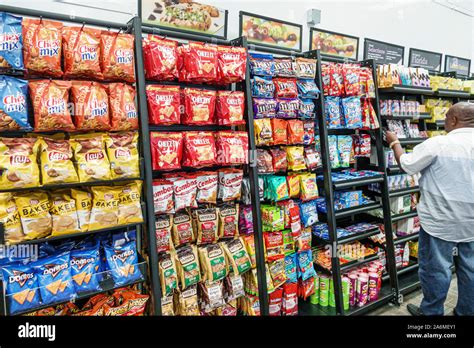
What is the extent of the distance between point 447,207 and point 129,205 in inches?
91.8

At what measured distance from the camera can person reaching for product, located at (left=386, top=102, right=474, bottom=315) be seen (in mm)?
2262

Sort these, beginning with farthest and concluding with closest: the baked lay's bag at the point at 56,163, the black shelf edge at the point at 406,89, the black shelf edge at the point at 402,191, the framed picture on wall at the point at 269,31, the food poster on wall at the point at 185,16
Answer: the black shelf edge at the point at 402,191
the black shelf edge at the point at 406,89
the framed picture on wall at the point at 269,31
the food poster on wall at the point at 185,16
the baked lay's bag at the point at 56,163

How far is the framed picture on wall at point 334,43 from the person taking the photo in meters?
3.33

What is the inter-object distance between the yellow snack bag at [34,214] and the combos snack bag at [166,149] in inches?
25.0

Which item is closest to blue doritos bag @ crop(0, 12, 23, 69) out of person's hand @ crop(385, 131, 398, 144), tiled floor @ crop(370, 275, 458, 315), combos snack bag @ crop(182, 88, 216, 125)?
combos snack bag @ crop(182, 88, 216, 125)

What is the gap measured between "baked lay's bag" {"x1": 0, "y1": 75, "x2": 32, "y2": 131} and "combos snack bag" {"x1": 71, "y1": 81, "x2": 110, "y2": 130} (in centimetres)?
23

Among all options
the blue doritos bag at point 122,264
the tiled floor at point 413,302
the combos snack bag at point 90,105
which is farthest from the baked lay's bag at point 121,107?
the tiled floor at point 413,302

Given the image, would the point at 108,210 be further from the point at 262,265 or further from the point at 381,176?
the point at 381,176

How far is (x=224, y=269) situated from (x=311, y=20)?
2.75m

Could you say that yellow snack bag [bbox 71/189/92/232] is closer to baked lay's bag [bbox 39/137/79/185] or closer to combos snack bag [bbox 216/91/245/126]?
baked lay's bag [bbox 39/137/79/185]

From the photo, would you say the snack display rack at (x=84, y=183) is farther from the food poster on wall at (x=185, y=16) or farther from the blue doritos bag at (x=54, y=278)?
the food poster on wall at (x=185, y=16)

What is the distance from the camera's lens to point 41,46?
5.13 feet

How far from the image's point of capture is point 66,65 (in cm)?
166
